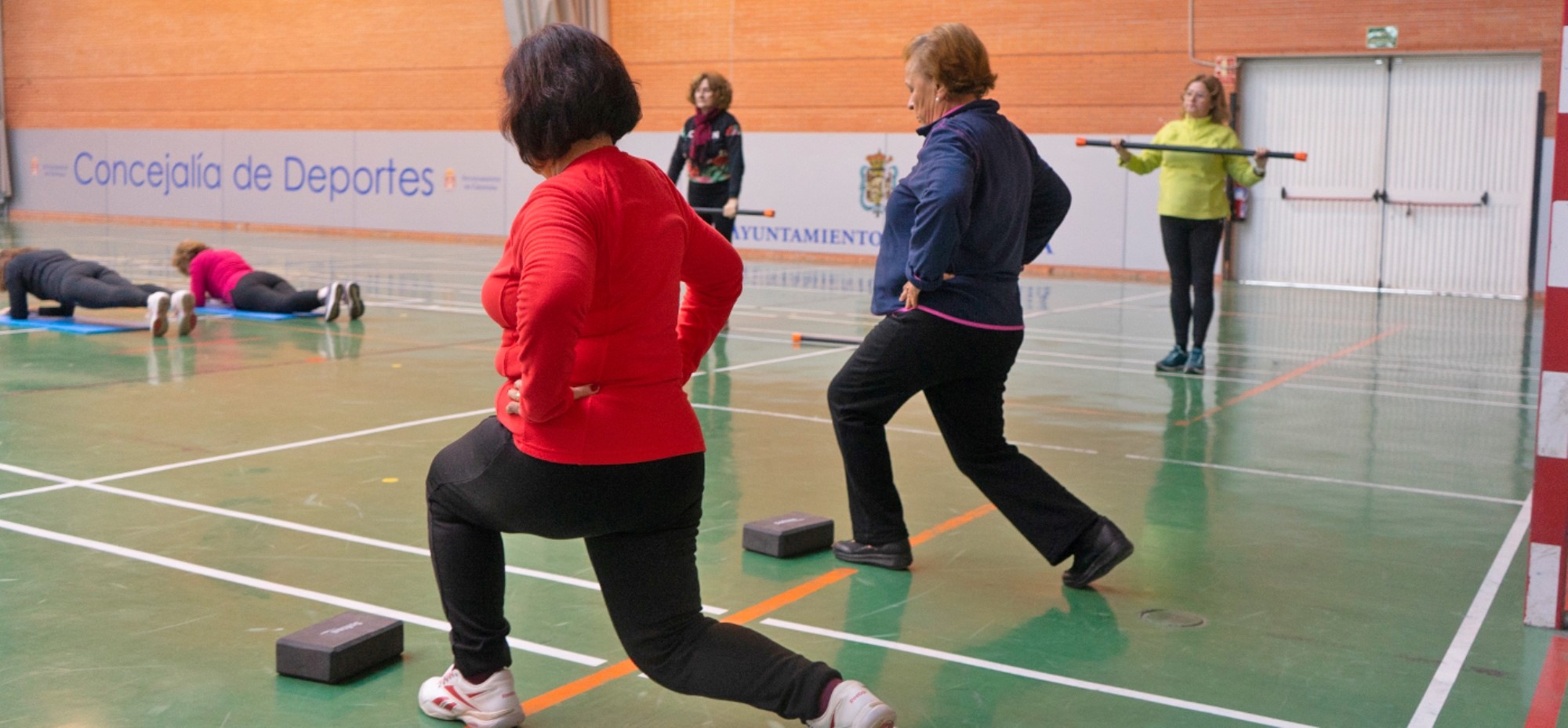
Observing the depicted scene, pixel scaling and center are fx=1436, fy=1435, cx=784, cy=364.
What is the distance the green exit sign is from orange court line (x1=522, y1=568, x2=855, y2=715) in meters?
14.5

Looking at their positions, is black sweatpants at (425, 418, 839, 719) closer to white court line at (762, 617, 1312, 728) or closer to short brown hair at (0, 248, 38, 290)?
white court line at (762, 617, 1312, 728)

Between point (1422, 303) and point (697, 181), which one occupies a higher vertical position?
point (697, 181)

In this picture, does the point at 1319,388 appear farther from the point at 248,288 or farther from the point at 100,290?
the point at 100,290

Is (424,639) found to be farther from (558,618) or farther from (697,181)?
(697,181)

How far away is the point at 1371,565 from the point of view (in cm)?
470

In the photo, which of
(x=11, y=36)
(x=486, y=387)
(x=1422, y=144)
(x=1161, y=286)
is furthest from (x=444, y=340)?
(x=11, y=36)

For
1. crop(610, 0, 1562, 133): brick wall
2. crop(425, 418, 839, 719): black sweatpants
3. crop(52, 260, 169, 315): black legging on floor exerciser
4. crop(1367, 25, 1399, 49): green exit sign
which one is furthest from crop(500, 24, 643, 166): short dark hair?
crop(1367, 25, 1399, 49): green exit sign

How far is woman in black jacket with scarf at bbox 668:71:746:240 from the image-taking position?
1117 cm

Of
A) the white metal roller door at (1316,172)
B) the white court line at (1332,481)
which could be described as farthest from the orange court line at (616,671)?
the white metal roller door at (1316,172)

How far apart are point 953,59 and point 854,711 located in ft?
7.06

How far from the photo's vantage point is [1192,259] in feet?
30.0

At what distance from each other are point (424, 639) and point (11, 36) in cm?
2998

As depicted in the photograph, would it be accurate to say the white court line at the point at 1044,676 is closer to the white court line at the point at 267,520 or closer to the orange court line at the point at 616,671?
the orange court line at the point at 616,671

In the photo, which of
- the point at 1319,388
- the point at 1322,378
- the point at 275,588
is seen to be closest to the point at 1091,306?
the point at 1322,378
